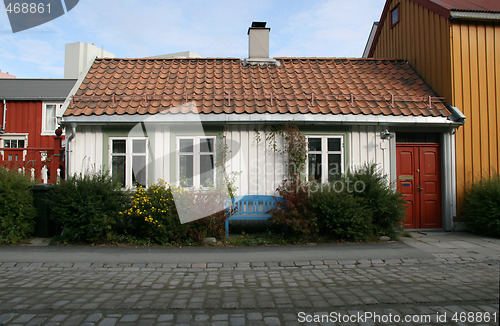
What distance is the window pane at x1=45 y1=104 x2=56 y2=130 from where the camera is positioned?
21375 millimetres

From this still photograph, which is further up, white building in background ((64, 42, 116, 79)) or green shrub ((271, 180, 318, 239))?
white building in background ((64, 42, 116, 79))

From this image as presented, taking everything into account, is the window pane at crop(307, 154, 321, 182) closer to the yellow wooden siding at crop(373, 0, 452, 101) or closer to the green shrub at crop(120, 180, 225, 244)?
the green shrub at crop(120, 180, 225, 244)

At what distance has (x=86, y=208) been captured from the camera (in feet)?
25.7

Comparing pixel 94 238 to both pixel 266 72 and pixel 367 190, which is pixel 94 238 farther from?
pixel 266 72

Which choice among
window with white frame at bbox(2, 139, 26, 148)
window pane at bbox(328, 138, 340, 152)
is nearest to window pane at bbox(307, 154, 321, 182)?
window pane at bbox(328, 138, 340, 152)

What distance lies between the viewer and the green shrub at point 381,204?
8.27m

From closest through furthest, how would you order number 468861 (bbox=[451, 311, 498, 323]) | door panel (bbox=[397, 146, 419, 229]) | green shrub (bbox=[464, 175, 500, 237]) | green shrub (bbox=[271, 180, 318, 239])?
number 468861 (bbox=[451, 311, 498, 323])
green shrub (bbox=[271, 180, 318, 239])
green shrub (bbox=[464, 175, 500, 237])
door panel (bbox=[397, 146, 419, 229])

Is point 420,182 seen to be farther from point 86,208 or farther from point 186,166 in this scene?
point 86,208

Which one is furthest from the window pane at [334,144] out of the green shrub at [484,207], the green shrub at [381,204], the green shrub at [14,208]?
the green shrub at [14,208]

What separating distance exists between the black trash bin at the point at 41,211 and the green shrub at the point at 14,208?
25cm

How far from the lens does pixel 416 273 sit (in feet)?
19.5

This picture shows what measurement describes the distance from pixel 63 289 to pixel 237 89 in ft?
22.7

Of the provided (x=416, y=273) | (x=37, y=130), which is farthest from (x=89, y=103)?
(x=37, y=130)

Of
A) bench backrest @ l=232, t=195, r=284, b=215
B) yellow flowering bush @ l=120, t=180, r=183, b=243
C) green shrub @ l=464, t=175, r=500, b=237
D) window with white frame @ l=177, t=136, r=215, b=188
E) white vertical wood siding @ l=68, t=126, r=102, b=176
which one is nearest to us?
yellow flowering bush @ l=120, t=180, r=183, b=243
